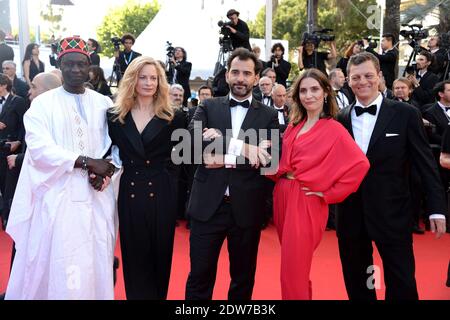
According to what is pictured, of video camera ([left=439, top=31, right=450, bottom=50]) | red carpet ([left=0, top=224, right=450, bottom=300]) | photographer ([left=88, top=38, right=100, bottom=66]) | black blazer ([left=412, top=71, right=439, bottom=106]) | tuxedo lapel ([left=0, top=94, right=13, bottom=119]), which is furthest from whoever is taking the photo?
photographer ([left=88, top=38, right=100, bottom=66])

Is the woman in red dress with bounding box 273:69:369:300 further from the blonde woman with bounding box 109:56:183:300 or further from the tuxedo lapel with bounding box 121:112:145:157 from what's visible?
the tuxedo lapel with bounding box 121:112:145:157

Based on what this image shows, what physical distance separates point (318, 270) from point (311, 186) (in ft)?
7.12

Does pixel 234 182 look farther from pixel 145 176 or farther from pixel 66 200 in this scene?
pixel 66 200

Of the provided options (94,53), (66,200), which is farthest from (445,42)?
(66,200)

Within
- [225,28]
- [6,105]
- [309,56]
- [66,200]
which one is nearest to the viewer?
[66,200]

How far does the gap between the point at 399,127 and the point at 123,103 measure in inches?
72.8

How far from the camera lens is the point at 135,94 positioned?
3.68 meters

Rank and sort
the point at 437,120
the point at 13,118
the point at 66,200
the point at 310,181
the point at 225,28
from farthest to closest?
the point at 225,28, the point at 437,120, the point at 13,118, the point at 66,200, the point at 310,181

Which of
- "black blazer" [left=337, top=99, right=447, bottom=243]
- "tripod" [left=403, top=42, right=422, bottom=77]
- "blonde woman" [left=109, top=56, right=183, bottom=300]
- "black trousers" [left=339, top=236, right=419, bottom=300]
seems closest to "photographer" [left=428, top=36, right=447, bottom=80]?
"tripod" [left=403, top=42, right=422, bottom=77]

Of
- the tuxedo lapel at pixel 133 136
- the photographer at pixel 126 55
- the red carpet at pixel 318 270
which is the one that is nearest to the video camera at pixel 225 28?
the photographer at pixel 126 55

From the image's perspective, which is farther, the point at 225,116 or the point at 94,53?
the point at 94,53

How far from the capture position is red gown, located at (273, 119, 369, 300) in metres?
3.25
